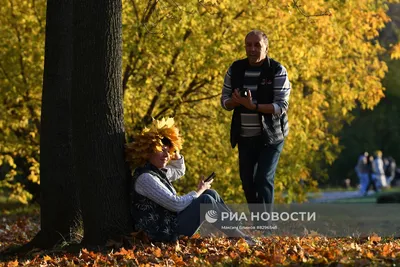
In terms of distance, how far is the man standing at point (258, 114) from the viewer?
31.4ft

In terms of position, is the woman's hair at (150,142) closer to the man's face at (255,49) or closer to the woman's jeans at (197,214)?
the woman's jeans at (197,214)

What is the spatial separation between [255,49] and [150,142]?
1.41m

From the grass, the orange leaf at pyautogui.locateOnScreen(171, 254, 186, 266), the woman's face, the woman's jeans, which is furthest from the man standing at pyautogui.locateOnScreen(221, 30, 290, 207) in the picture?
the grass

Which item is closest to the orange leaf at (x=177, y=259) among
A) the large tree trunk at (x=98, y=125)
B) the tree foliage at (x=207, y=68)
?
the large tree trunk at (x=98, y=125)

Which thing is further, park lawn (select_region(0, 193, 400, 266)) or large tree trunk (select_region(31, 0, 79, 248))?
large tree trunk (select_region(31, 0, 79, 248))

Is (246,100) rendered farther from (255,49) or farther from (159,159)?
(159,159)

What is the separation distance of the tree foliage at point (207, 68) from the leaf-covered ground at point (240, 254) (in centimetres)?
596

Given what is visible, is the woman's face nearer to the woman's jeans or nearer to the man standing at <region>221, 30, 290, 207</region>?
the woman's jeans

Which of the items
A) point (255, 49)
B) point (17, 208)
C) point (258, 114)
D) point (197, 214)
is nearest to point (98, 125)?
point (197, 214)

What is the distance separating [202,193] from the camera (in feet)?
29.0

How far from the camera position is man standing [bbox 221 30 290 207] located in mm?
9562

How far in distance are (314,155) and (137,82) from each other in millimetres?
4614

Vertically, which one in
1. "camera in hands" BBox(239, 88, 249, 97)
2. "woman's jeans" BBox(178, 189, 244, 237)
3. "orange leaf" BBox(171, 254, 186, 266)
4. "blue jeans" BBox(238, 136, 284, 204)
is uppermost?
"camera in hands" BBox(239, 88, 249, 97)

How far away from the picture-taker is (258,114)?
31.6 ft
